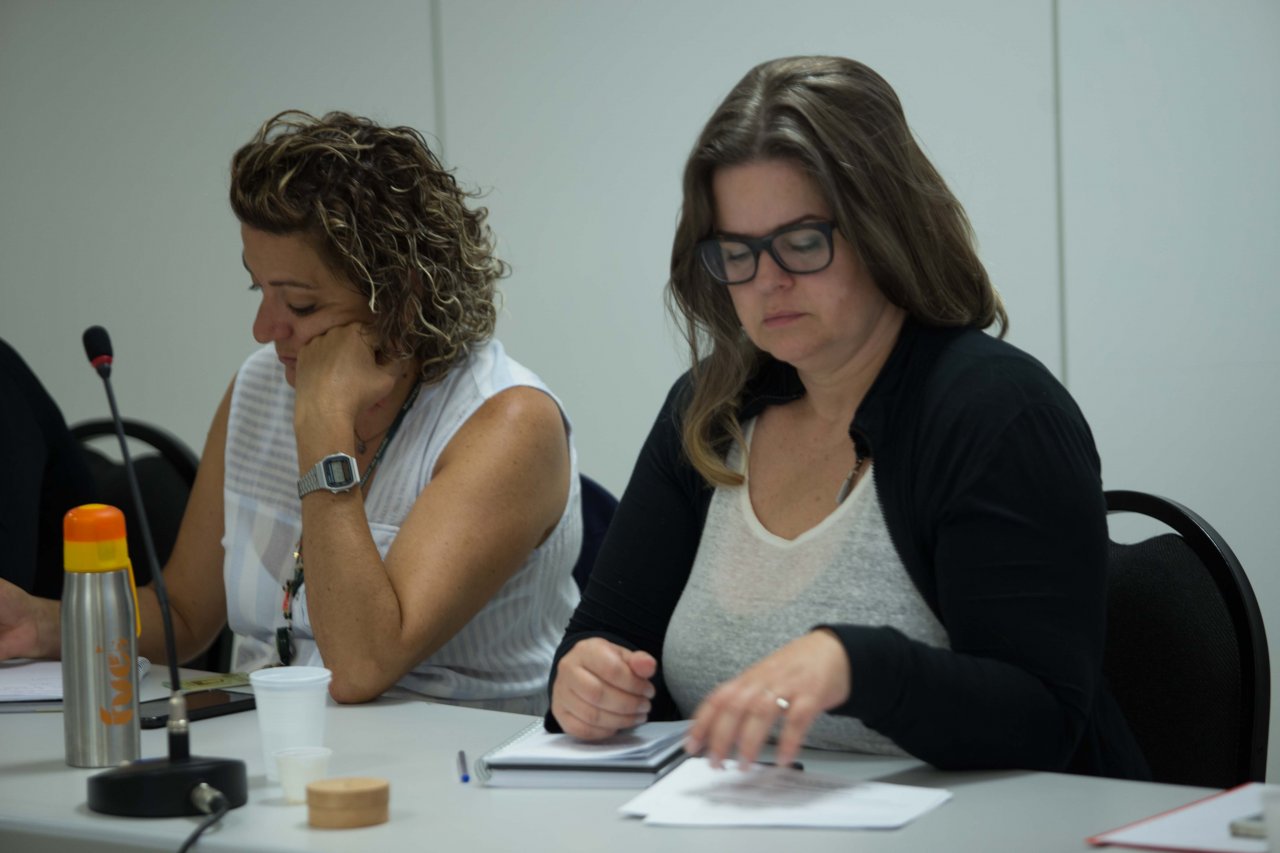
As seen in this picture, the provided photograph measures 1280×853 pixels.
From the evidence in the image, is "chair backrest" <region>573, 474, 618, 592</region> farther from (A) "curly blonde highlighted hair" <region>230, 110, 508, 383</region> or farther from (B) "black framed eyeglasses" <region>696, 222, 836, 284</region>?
(B) "black framed eyeglasses" <region>696, 222, 836, 284</region>

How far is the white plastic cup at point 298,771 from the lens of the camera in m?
1.21

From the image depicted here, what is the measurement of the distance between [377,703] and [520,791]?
498mm

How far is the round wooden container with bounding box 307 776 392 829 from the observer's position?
1.12 m

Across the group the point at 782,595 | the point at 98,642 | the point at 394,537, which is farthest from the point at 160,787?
the point at 394,537

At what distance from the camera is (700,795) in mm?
1166

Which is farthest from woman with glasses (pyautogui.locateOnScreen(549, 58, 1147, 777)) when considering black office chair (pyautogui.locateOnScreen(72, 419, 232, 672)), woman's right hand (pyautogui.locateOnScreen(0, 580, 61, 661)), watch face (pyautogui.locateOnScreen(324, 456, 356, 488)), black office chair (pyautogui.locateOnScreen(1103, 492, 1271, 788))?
black office chair (pyautogui.locateOnScreen(72, 419, 232, 672))

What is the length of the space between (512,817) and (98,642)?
18.1 inches

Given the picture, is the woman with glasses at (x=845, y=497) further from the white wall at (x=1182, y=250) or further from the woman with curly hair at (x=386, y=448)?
the white wall at (x=1182, y=250)

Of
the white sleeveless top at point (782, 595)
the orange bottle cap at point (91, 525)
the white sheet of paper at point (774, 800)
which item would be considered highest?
the orange bottle cap at point (91, 525)

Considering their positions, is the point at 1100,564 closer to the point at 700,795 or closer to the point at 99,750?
the point at 700,795

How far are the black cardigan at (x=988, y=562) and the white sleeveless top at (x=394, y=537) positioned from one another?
60 cm

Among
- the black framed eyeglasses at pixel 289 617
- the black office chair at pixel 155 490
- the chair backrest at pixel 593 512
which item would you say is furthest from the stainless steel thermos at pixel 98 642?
the black office chair at pixel 155 490

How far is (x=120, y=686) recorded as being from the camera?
135 centimetres

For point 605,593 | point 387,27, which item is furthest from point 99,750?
point 387,27
